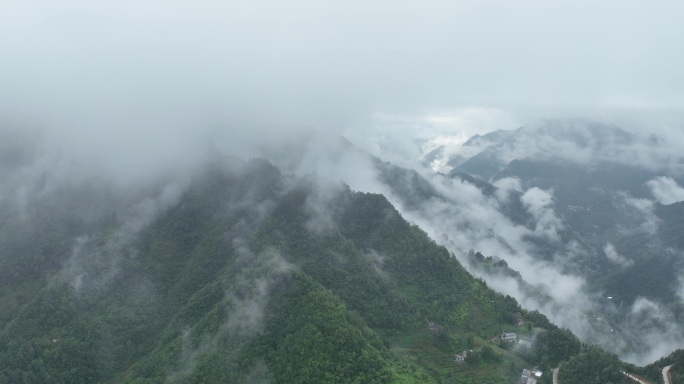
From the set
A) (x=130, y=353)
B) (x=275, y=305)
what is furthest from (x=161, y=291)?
(x=275, y=305)

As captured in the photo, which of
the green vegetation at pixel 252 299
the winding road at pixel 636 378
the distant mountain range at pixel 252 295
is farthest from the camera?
the distant mountain range at pixel 252 295

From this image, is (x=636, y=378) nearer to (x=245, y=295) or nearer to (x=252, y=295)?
(x=252, y=295)

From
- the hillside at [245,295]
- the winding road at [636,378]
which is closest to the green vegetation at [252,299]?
the hillside at [245,295]

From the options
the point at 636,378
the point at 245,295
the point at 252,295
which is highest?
the point at 252,295

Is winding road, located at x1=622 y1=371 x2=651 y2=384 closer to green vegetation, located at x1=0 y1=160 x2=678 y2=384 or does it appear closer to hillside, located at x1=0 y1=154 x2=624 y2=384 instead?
green vegetation, located at x1=0 y1=160 x2=678 y2=384

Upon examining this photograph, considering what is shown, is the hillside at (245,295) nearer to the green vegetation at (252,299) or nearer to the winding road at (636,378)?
the green vegetation at (252,299)

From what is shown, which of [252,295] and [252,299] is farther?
[252,295]

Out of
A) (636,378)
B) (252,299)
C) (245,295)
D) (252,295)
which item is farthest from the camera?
(245,295)

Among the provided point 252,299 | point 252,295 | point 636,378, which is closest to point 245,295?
point 252,295

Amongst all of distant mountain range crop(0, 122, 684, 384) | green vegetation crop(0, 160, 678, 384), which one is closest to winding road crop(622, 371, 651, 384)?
distant mountain range crop(0, 122, 684, 384)

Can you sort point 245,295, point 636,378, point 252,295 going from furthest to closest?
1. point 245,295
2. point 252,295
3. point 636,378

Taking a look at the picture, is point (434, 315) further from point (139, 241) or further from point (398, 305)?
point (139, 241)
